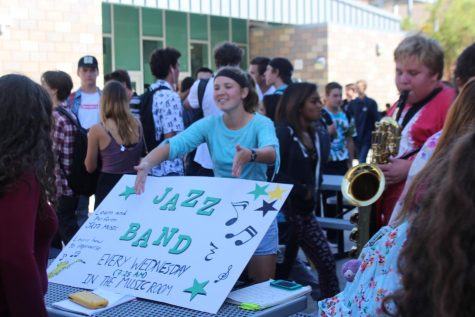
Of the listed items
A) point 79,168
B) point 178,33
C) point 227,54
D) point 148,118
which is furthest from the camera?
point 178,33

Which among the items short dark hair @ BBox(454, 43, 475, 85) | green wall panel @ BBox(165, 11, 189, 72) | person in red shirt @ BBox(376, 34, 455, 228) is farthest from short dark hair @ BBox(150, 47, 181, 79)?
green wall panel @ BBox(165, 11, 189, 72)

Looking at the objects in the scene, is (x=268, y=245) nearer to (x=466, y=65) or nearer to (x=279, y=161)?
(x=279, y=161)

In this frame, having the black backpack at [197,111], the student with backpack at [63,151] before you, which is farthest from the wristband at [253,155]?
the black backpack at [197,111]

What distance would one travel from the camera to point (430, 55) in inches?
143

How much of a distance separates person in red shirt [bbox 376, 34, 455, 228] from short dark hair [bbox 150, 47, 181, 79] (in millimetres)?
2862

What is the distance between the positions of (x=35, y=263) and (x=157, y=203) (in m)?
0.95

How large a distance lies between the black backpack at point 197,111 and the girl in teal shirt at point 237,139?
2323 mm

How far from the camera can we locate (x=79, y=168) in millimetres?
5449

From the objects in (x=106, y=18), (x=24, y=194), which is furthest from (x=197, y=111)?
(x=106, y=18)

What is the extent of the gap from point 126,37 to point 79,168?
38.2 ft

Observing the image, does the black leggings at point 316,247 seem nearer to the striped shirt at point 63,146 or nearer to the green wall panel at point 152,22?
the striped shirt at point 63,146

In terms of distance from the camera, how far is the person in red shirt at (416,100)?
3510 millimetres

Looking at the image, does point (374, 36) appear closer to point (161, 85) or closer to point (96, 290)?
point (161, 85)

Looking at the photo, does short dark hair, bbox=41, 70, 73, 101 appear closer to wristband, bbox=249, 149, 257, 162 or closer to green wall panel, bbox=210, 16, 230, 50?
wristband, bbox=249, 149, 257, 162
